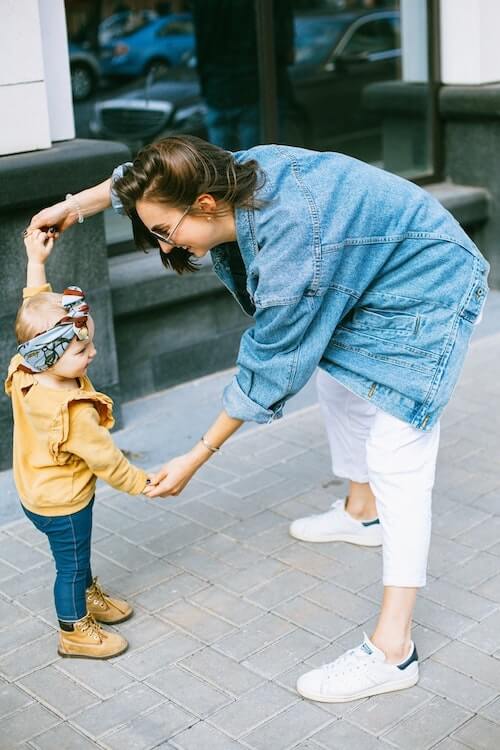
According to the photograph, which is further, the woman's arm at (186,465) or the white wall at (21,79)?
the white wall at (21,79)

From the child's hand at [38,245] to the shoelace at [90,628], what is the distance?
1.12 metres

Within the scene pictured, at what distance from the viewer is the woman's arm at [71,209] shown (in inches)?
133

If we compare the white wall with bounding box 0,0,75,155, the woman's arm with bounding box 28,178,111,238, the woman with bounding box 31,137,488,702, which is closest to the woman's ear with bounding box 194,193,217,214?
the woman with bounding box 31,137,488,702

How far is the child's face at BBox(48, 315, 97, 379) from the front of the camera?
3113 millimetres

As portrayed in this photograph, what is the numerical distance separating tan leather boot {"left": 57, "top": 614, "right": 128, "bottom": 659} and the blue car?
7.52 meters

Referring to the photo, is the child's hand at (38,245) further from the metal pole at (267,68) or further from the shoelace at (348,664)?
the metal pole at (267,68)

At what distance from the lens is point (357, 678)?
314 cm

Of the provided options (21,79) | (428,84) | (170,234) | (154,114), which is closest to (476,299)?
(170,234)

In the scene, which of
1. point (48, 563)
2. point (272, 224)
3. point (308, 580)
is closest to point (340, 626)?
point (308, 580)

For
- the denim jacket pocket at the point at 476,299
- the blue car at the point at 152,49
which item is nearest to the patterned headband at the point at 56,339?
the denim jacket pocket at the point at 476,299

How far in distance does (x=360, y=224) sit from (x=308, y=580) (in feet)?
4.81

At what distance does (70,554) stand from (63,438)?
1.33 ft

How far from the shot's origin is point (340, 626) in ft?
11.6

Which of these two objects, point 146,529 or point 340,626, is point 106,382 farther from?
point 340,626
